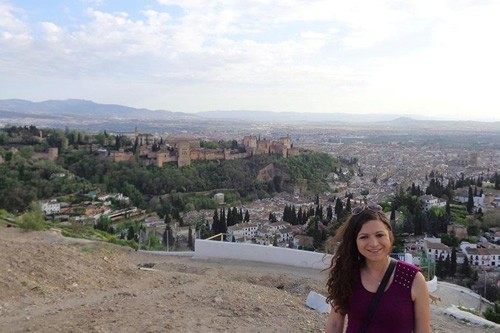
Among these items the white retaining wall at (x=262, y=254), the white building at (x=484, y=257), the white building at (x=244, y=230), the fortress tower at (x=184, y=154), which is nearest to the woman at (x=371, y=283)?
the white retaining wall at (x=262, y=254)

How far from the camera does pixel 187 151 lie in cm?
4934

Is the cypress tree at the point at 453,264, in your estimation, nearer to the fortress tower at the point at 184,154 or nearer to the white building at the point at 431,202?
the white building at the point at 431,202

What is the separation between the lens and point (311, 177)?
52.8 m

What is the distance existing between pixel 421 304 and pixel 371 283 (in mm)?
195

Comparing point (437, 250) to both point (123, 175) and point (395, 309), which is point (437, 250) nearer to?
point (395, 309)

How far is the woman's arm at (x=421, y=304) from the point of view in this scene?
1829 millimetres

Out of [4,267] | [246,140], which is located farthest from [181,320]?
[246,140]

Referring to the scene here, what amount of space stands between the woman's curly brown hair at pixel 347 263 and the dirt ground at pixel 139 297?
2.61 m

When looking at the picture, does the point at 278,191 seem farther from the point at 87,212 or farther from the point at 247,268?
the point at 247,268

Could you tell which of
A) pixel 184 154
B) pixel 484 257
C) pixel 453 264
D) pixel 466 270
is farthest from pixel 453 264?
pixel 184 154

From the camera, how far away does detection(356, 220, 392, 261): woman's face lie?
1.94m

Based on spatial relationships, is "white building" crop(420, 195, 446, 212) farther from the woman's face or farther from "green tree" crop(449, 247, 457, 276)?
the woman's face

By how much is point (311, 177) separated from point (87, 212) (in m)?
28.6

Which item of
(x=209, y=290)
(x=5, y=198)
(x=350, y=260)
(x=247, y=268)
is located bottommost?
(x=5, y=198)
